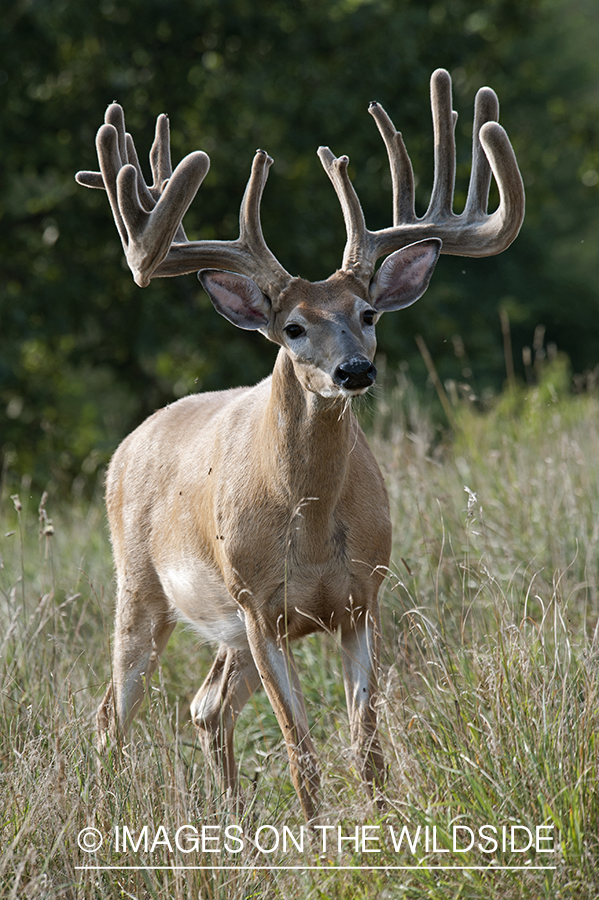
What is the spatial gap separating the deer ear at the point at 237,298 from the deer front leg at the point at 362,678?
1.24 meters

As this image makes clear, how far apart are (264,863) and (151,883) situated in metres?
0.43

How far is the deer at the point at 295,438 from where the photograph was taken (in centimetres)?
400

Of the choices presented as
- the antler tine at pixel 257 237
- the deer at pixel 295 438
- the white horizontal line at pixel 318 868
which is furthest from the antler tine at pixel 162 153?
the white horizontal line at pixel 318 868

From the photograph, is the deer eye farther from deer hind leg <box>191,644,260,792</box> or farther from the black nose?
deer hind leg <box>191,644,260,792</box>

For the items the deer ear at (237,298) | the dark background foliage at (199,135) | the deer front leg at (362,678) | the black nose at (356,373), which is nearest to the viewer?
the black nose at (356,373)

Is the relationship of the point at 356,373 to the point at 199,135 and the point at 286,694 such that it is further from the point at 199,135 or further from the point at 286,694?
the point at 199,135

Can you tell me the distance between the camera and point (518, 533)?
602cm

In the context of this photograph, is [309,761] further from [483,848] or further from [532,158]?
[532,158]

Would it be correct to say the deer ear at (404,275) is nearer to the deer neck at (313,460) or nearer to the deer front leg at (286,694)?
the deer neck at (313,460)

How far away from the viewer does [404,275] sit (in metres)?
4.42

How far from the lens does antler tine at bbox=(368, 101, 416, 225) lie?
182 inches

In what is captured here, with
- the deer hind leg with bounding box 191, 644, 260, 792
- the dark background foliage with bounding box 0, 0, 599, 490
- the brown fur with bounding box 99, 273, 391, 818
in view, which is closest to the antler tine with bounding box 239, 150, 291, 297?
the brown fur with bounding box 99, 273, 391, 818

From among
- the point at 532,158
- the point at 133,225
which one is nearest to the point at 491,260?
the point at 532,158

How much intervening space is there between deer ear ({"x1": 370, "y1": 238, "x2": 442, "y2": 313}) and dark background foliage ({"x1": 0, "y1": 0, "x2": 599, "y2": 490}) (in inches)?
307
